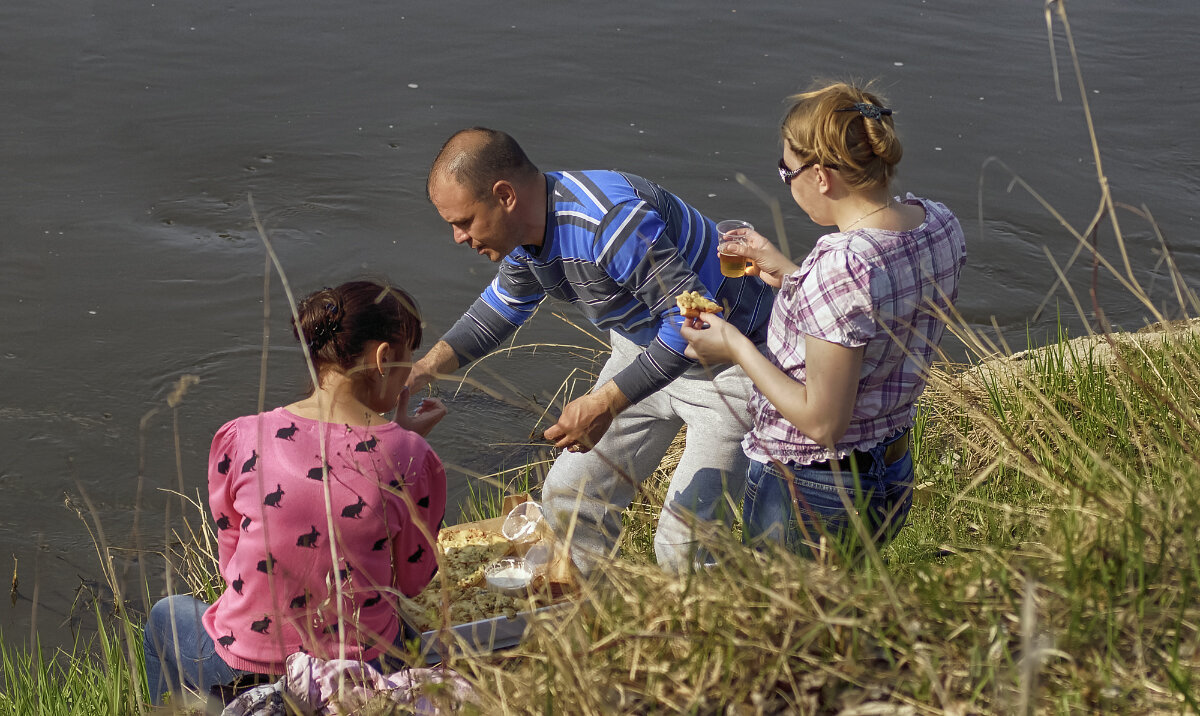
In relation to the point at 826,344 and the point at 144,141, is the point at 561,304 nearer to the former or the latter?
the point at 144,141

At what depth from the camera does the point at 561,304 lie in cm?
822

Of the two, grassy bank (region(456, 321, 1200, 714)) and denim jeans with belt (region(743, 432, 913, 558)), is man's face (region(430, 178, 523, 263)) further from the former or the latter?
grassy bank (region(456, 321, 1200, 714))

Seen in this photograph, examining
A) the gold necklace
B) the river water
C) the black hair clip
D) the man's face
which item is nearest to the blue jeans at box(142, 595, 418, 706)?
the man's face

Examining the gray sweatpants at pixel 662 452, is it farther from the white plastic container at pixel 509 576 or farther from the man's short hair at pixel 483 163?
the man's short hair at pixel 483 163

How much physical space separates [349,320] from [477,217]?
2.68ft

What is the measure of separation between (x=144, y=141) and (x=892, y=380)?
342 inches

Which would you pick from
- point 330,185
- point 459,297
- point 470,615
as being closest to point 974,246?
point 459,297

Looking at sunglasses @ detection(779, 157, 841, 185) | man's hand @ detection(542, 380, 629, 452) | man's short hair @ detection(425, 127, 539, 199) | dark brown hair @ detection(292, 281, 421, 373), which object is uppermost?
sunglasses @ detection(779, 157, 841, 185)

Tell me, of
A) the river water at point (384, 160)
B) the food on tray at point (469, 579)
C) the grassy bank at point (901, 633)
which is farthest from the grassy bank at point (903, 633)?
the river water at point (384, 160)

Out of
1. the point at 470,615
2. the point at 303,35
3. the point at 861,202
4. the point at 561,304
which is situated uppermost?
the point at 861,202

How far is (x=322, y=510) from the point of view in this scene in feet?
8.71

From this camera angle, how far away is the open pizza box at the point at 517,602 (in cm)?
236

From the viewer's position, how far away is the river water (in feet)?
21.6

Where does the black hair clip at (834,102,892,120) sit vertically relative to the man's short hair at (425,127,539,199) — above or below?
above
